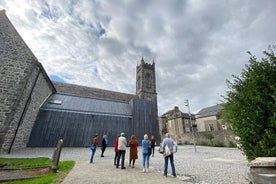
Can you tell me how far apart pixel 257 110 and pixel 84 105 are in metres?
20.5

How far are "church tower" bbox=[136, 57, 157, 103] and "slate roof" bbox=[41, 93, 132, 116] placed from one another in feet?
71.1

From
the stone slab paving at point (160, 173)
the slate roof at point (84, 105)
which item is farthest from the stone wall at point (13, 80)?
the stone slab paving at point (160, 173)

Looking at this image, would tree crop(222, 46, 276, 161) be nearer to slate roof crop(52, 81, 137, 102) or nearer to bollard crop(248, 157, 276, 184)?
bollard crop(248, 157, 276, 184)

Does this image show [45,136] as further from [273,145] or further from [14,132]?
[273,145]

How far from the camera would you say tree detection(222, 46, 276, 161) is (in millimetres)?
3597

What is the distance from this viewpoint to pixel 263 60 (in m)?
4.02

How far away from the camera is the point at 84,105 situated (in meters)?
21.1

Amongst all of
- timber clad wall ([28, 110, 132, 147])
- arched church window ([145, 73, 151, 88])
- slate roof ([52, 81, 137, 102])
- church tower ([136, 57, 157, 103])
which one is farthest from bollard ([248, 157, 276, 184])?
arched church window ([145, 73, 151, 88])

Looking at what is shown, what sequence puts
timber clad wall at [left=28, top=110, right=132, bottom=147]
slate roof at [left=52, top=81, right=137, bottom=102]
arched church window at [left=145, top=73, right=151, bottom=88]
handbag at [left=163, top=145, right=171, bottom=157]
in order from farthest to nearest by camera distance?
arched church window at [left=145, top=73, right=151, bottom=88]
slate roof at [left=52, top=81, right=137, bottom=102]
timber clad wall at [left=28, top=110, right=132, bottom=147]
handbag at [left=163, top=145, right=171, bottom=157]

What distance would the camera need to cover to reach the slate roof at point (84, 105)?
19180mm

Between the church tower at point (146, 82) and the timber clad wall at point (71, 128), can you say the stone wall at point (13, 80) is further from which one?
the church tower at point (146, 82)

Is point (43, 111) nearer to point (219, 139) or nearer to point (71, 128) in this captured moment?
point (71, 128)

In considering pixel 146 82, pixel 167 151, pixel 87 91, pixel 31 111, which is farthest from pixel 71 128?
pixel 146 82

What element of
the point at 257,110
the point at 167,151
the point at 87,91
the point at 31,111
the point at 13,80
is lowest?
the point at 167,151
